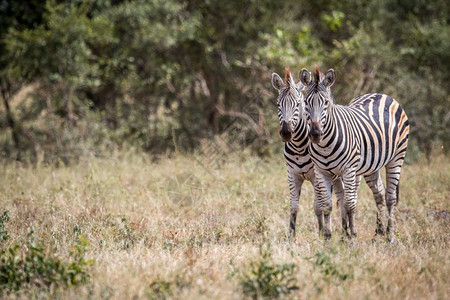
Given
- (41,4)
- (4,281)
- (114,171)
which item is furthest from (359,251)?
(41,4)

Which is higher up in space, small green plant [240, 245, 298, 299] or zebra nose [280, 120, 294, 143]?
zebra nose [280, 120, 294, 143]

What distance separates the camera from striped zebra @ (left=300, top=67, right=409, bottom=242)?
6.37 meters

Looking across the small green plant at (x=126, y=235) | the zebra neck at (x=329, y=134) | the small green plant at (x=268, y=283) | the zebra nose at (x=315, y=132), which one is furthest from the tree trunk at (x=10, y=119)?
the small green plant at (x=268, y=283)

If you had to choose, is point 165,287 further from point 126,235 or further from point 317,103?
point 317,103

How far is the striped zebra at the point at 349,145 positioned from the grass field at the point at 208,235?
0.44m

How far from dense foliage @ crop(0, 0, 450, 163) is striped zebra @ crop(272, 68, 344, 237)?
5.55 m

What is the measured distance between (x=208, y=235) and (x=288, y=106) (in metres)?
1.94

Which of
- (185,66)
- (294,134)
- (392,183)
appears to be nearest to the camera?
(294,134)

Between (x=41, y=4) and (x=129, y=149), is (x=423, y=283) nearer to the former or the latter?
(x=129, y=149)

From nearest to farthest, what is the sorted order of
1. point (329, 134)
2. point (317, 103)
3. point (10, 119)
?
point (317, 103), point (329, 134), point (10, 119)

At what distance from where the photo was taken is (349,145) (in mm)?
6582

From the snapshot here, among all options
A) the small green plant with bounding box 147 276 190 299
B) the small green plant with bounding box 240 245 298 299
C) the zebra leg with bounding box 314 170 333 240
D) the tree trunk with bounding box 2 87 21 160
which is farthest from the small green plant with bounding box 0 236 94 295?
the tree trunk with bounding box 2 87 21 160

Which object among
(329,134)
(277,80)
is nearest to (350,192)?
(329,134)

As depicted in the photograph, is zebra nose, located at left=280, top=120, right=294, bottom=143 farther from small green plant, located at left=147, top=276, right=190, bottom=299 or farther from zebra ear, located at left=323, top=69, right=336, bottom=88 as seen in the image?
small green plant, located at left=147, top=276, right=190, bottom=299
